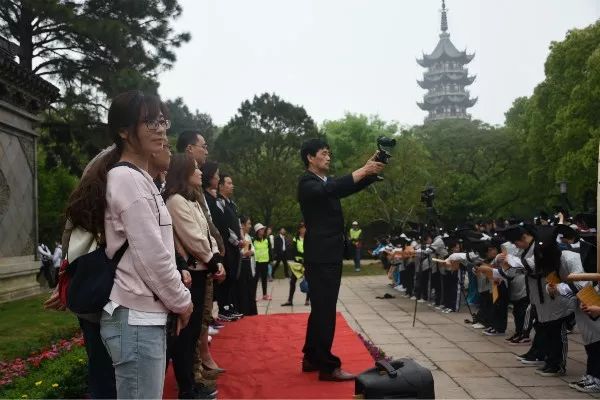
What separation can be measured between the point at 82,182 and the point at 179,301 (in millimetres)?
654

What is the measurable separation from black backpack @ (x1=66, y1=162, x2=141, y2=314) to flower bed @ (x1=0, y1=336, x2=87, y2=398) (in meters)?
2.66

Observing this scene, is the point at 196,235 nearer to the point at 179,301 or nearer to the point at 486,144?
the point at 179,301

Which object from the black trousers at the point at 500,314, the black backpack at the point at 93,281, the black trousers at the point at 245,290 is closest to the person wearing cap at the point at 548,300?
the black trousers at the point at 500,314

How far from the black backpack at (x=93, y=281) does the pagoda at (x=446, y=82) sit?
236 feet

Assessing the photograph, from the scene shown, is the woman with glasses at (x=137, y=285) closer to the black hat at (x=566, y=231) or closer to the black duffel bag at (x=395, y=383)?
the black duffel bag at (x=395, y=383)

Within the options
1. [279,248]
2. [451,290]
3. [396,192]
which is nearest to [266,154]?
[396,192]

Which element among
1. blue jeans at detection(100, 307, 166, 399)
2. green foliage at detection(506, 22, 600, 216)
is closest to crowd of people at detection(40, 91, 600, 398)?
blue jeans at detection(100, 307, 166, 399)

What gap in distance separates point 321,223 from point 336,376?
131 cm

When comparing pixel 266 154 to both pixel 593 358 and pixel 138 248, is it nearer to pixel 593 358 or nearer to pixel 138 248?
pixel 593 358

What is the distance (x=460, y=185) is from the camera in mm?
32188

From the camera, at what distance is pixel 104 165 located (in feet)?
7.86

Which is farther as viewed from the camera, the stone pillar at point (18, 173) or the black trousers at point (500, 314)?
the stone pillar at point (18, 173)

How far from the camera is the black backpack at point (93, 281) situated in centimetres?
223

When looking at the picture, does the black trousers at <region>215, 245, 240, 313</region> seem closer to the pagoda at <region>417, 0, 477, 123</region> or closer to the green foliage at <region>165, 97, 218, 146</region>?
the green foliage at <region>165, 97, 218, 146</region>
